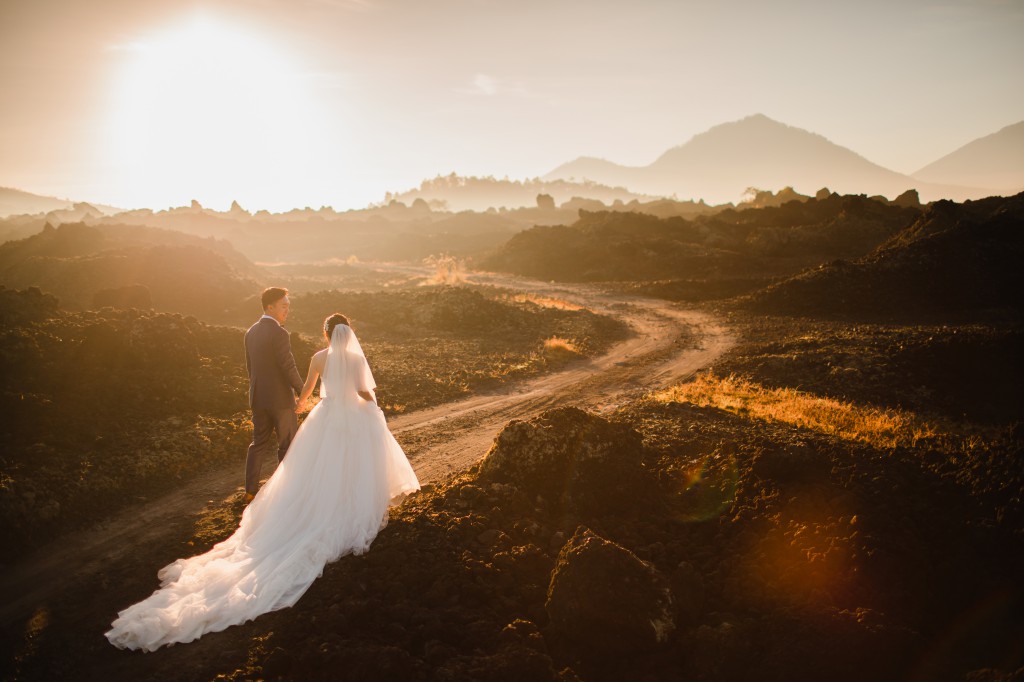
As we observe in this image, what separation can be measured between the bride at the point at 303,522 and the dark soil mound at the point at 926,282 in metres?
22.8

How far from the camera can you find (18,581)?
6.35 meters

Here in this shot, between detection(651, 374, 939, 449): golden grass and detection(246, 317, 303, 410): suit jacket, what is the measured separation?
859cm

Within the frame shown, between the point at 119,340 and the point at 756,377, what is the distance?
54.8 ft

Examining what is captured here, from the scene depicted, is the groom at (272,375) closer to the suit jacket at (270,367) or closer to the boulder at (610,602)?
the suit jacket at (270,367)

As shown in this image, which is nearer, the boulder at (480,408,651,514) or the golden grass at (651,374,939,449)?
the boulder at (480,408,651,514)

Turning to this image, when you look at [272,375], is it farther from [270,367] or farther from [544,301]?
[544,301]

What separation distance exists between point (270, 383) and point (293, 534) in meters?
2.18

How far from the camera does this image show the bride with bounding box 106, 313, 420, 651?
516 centimetres

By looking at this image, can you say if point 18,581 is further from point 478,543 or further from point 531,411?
point 531,411

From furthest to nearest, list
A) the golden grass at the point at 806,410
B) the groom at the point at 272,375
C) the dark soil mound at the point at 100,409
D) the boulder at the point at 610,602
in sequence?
the golden grass at the point at 806,410 → the dark soil mound at the point at 100,409 → the groom at the point at 272,375 → the boulder at the point at 610,602

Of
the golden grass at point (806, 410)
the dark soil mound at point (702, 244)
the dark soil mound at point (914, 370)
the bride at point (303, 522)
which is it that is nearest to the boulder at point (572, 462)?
the bride at point (303, 522)

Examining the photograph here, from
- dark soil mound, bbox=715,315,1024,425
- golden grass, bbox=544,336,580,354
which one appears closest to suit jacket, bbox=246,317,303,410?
golden grass, bbox=544,336,580,354

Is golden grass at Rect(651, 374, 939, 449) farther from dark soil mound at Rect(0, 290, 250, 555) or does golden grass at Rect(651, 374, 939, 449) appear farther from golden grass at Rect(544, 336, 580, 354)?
dark soil mound at Rect(0, 290, 250, 555)

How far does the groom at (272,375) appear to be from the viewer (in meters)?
7.05
